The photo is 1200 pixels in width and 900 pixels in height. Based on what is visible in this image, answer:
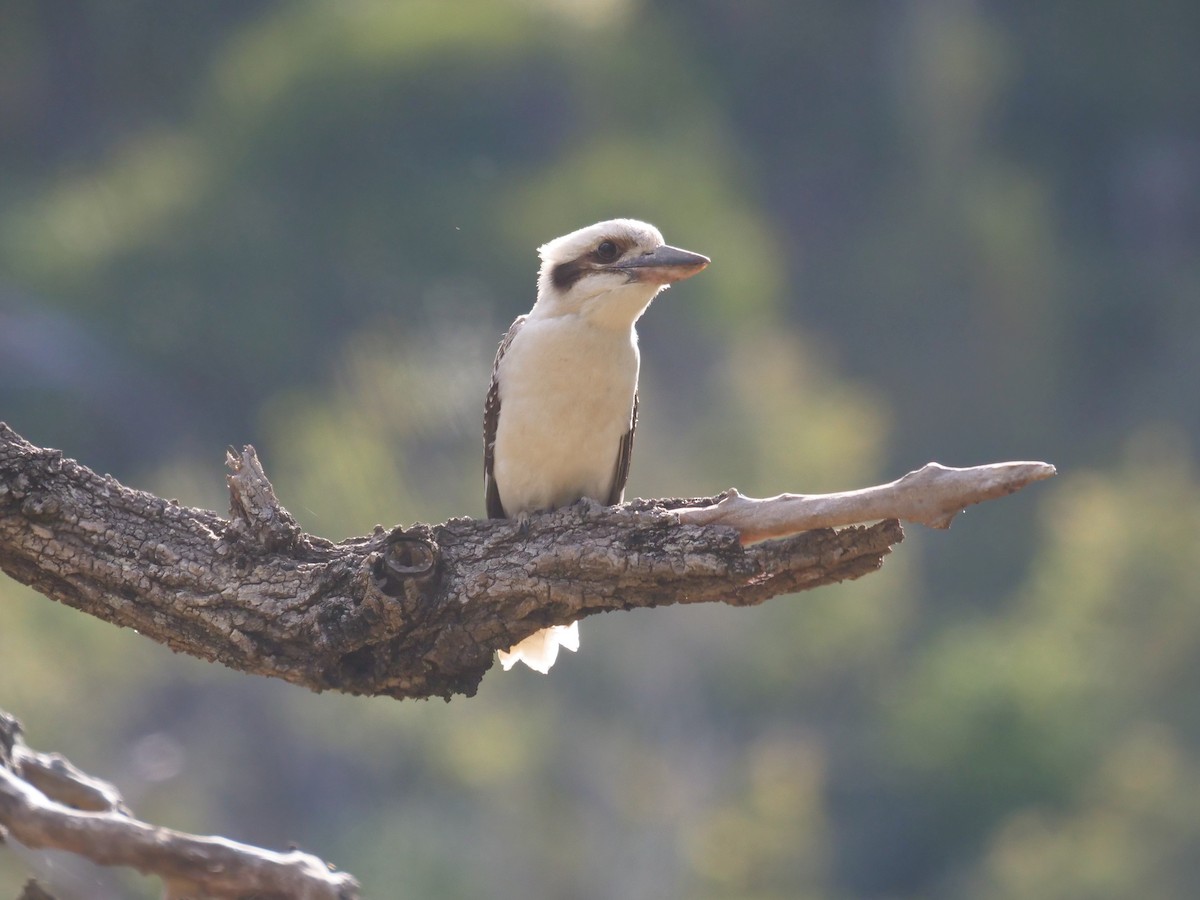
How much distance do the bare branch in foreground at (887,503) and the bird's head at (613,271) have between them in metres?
1.50

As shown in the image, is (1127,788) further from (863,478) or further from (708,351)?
(708,351)

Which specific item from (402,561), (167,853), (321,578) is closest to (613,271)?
(402,561)

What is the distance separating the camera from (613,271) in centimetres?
616

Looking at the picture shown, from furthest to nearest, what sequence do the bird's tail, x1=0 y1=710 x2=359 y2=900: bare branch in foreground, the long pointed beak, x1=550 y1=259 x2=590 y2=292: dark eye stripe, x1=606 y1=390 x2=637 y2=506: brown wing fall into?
x1=606 y1=390 x2=637 y2=506: brown wing
the bird's tail
x1=550 y1=259 x2=590 y2=292: dark eye stripe
the long pointed beak
x1=0 y1=710 x2=359 y2=900: bare branch in foreground

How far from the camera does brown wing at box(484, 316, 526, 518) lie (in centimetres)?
658

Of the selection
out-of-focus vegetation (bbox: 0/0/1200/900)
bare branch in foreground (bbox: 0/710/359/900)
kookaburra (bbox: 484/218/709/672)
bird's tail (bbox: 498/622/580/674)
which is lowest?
bare branch in foreground (bbox: 0/710/359/900)

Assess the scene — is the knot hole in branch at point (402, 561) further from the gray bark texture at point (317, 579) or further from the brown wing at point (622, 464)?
the brown wing at point (622, 464)

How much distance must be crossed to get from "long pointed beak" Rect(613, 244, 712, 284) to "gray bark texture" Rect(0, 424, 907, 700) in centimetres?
126

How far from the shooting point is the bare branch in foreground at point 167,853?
3.66m

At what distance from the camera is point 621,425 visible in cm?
641

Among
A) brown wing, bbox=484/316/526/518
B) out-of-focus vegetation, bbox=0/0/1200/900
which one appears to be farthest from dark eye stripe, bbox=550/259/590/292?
out-of-focus vegetation, bbox=0/0/1200/900

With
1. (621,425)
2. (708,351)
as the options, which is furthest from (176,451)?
(621,425)

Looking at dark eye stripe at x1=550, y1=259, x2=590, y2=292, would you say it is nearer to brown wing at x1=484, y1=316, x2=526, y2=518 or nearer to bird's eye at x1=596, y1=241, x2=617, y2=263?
bird's eye at x1=596, y1=241, x2=617, y2=263

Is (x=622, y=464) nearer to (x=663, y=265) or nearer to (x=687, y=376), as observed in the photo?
(x=663, y=265)
